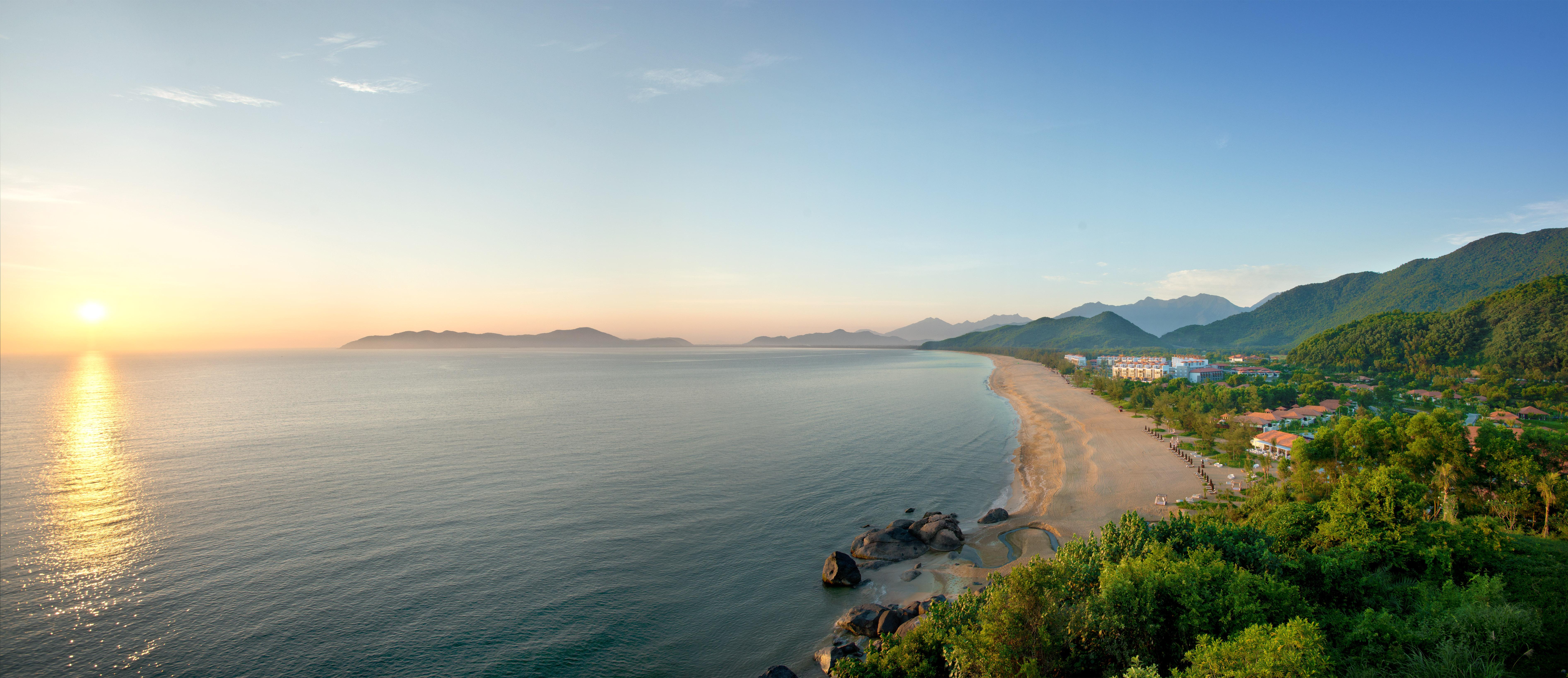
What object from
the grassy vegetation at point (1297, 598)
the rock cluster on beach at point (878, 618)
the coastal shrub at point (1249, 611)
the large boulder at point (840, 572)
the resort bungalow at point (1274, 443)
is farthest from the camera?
the resort bungalow at point (1274, 443)

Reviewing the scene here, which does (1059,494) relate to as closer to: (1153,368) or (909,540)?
(909,540)

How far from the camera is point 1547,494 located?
26.2 metres

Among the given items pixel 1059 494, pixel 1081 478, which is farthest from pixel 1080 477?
pixel 1059 494

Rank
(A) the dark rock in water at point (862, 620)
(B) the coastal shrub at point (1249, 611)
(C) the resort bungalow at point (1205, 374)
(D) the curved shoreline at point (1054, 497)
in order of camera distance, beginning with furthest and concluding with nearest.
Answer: (C) the resort bungalow at point (1205, 374) < (D) the curved shoreline at point (1054, 497) < (A) the dark rock in water at point (862, 620) < (B) the coastal shrub at point (1249, 611)

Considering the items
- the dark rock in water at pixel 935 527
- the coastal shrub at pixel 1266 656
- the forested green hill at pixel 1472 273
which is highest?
the forested green hill at pixel 1472 273

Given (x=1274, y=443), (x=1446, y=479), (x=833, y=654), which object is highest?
(x=1446, y=479)

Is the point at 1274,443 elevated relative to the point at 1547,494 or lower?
Answer: lower

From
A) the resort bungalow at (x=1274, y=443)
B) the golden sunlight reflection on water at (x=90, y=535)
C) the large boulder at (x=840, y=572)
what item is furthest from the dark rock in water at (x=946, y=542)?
the golden sunlight reflection on water at (x=90, y=535)

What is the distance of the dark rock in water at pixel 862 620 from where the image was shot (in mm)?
22594

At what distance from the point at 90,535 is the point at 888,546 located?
4391cm

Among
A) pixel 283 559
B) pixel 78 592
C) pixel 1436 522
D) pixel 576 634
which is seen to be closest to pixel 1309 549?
pixel 1436 522

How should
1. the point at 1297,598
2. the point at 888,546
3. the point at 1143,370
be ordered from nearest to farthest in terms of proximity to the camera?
1. the point at 1297,598
2. the point at 888,546
3. the point at 1143,370

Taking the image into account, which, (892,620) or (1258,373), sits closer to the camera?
(892,620)

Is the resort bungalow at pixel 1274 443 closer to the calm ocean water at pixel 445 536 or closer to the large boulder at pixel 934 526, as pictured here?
the calm ocean water at pixel 445 536
